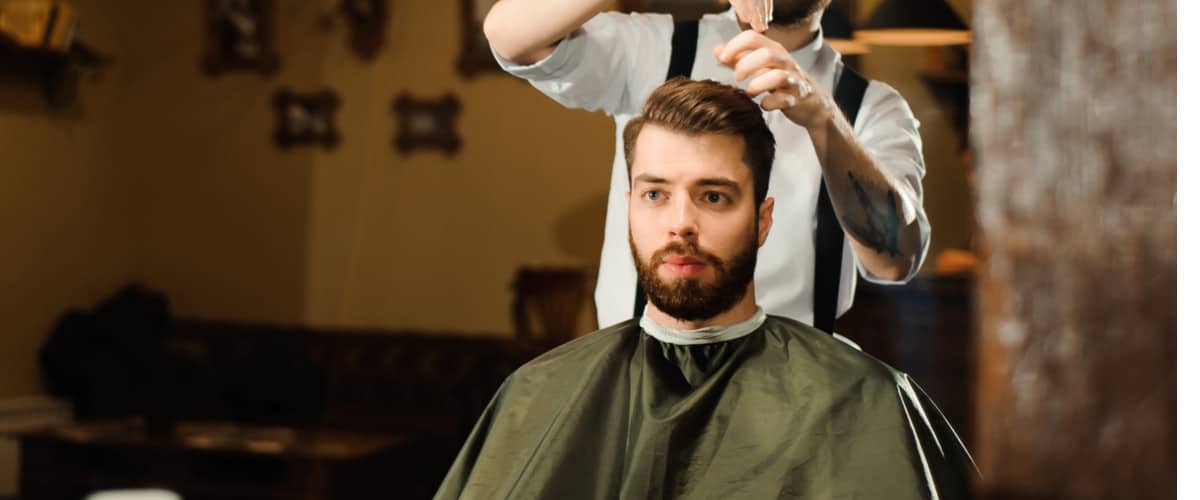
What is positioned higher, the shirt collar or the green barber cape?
the shirt collar

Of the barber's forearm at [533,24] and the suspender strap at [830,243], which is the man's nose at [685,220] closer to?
the suspender strap at [830,243]

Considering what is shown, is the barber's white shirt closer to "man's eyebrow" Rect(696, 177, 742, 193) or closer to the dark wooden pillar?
"man's eyebrow" Rect(696, 177, 742, 193)

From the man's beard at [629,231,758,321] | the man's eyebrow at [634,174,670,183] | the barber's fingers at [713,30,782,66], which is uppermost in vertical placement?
the barber's fingers at [713,30,782,66]

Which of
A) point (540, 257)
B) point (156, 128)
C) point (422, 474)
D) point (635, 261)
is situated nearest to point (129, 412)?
point (156, 128)

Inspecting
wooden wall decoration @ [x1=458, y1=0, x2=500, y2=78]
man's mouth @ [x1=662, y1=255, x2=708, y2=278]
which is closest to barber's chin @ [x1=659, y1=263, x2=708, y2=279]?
man's mouth @ [x1=662, y1=255, x2=708, y2=278]

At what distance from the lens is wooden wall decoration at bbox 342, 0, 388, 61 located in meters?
2.74

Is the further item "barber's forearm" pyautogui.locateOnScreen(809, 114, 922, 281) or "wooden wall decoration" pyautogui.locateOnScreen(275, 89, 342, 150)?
"wooden wall decoration" pyautogui.locateOnScreen(275, 89, 342, 150)

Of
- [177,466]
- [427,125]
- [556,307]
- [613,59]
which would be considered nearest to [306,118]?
Answer: [427,125]

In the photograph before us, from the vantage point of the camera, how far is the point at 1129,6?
4.19ft

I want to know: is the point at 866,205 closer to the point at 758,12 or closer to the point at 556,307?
the point at 758,12

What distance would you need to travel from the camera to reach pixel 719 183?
1.49 m

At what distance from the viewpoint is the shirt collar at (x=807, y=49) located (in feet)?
5.08

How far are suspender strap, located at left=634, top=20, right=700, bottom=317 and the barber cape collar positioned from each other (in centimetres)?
5

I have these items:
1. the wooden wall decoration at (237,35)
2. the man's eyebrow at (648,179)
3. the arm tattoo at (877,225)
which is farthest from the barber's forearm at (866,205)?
the wooden wall decoration at (237,35)
